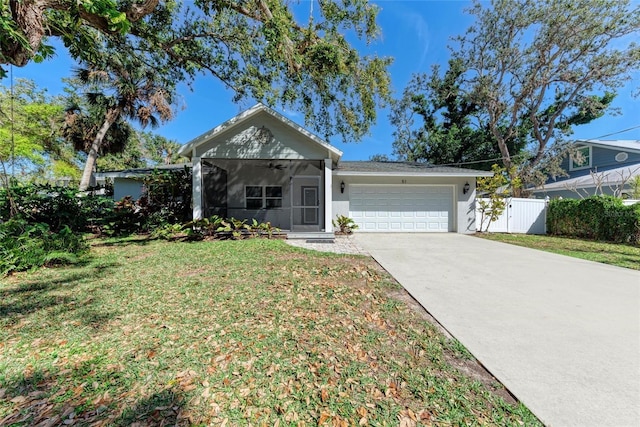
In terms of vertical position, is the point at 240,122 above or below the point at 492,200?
above

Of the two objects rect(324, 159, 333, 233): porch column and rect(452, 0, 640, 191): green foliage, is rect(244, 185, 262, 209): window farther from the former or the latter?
rect(452, 0, 640, 191): green foliage

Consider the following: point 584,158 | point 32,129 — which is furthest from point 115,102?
point 584,158

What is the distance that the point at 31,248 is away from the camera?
5586mm

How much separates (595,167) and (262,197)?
23.0 m

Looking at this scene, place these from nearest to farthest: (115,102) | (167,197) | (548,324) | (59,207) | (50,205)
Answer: (548,324), (50,205), (59,207), (167,197), (115,102)

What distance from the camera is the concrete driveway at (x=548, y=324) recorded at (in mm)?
2084

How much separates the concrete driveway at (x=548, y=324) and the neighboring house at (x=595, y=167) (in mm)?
14018

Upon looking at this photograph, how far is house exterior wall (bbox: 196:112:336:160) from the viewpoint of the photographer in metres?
9.43

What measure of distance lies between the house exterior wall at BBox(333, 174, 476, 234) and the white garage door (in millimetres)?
191

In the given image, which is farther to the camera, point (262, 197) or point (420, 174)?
point (262, 197)

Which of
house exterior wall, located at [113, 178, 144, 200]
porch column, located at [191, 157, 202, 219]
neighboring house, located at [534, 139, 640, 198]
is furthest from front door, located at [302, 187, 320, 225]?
neighboring house, located at [534, 139, 640, 198]

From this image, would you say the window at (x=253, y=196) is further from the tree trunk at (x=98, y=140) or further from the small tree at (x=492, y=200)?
the small tree at (x=492, y=200)

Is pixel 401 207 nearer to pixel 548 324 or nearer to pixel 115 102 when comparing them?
pixel 548 324

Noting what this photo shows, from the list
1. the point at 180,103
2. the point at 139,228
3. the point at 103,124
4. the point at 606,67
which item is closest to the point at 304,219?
the point at 139,228
